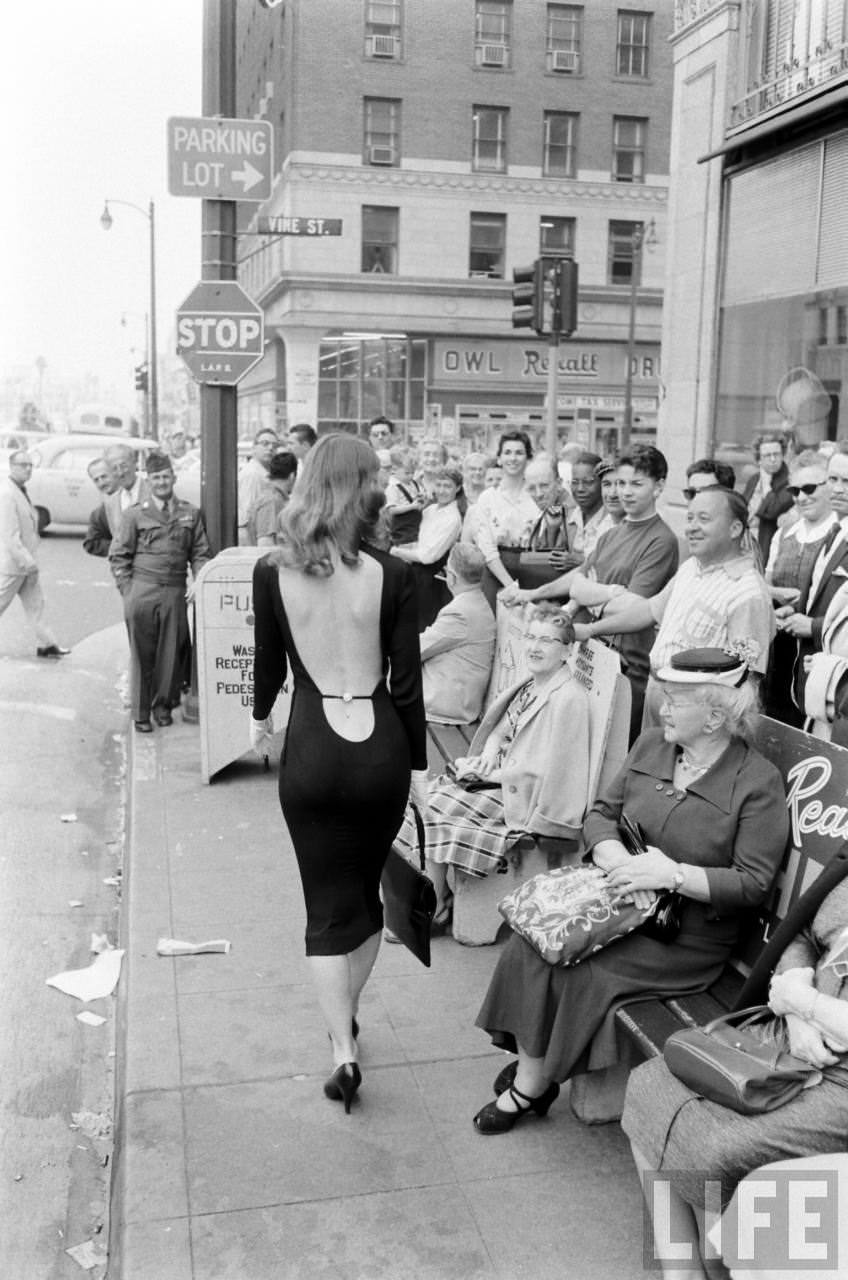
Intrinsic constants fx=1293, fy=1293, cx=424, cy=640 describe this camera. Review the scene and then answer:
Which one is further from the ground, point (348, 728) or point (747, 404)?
point (747, 404)

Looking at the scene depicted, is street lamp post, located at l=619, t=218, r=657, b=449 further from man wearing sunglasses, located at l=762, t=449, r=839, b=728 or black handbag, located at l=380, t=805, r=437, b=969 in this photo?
black handbag, located at l=380, t=805, r=437, b=969

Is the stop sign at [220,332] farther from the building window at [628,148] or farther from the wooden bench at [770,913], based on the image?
the building window at [628,148]

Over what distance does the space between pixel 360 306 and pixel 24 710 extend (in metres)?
30.5

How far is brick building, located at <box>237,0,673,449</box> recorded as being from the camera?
33750 millimetres

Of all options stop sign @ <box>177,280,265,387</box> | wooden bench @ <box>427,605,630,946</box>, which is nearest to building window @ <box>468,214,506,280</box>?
stop sign @ <box>177,280,265,387</box>

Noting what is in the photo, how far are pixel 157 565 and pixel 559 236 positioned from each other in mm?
33198

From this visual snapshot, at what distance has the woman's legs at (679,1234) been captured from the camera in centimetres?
289

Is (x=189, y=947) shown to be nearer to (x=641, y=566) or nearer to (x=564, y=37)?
(x=641, y=566)

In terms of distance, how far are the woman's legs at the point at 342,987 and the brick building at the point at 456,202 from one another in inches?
1104

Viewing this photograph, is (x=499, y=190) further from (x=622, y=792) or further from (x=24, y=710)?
(x=622, y=792)

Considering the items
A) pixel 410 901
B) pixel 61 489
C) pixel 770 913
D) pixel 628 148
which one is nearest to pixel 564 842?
pixel 410 901

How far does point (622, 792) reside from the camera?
3.95 metres

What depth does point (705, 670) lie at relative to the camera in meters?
3.72

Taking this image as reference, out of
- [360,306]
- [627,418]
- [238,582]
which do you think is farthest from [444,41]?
[238,582]
